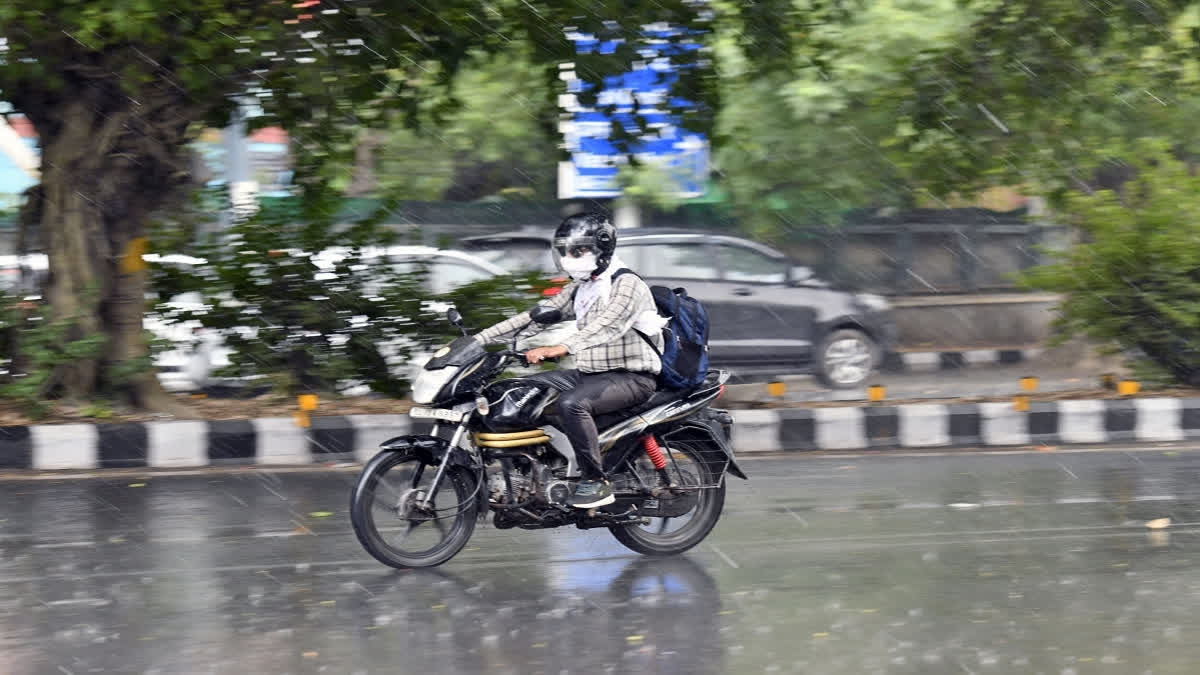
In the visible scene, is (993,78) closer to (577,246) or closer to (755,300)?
(755,300)

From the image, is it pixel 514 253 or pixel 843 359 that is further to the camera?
pixel 843 359

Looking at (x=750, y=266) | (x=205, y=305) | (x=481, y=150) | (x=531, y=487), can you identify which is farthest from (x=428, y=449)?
(x=481, y=150)

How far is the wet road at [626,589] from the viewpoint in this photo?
5.30 metres

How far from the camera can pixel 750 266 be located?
14.9 metres

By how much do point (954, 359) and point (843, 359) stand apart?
361cm

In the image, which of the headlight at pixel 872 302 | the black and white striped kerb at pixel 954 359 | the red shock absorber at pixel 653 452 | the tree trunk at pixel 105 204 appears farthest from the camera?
the black and white striped kerb at pixel 954 359

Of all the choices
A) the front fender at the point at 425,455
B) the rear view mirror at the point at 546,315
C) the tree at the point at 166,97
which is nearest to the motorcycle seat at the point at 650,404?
the rear view mirror at the point at 546,315

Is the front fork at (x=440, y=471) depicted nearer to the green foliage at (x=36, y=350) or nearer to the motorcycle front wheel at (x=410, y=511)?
the motorcycle front wheel at (x=410, y=511)

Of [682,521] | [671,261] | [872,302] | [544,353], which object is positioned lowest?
[682,521]

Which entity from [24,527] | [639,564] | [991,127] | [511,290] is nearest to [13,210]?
[511,290]

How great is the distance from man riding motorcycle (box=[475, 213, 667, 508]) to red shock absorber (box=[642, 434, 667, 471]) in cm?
22

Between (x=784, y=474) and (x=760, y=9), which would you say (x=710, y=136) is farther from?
(x=784, y=474)

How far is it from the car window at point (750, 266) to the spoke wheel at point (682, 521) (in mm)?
7835

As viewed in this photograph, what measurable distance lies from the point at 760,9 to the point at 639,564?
539 cm
